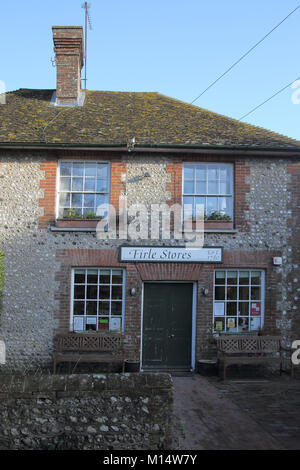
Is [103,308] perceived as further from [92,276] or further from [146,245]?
[146,245]

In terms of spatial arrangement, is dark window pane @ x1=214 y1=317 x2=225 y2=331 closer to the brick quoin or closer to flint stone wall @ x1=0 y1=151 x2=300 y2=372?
flint stone wall @ x1=0 y1=151 x2=300 y2=372

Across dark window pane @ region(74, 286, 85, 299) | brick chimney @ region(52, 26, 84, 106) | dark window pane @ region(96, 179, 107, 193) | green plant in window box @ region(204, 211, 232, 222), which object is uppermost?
brick chimney @ region(52, 26, 84, 106)

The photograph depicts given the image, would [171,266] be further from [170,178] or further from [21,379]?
[21,379]

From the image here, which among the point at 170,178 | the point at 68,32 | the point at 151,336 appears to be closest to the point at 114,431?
the point at 151,336

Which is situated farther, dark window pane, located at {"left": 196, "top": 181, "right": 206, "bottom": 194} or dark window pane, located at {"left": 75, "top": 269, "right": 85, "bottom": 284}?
dark window pane, located at {"left": 196, "top": 181, "right": 206, "bottom": 194}

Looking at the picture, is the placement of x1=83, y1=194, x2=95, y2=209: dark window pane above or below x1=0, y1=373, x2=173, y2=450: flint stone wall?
above

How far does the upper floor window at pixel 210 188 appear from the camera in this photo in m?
10.9

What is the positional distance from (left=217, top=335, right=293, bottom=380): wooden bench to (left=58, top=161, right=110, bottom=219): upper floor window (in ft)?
15.2

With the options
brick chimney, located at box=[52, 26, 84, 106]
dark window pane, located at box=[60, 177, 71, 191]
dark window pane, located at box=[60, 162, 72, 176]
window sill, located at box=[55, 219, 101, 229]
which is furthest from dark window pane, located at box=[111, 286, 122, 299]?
brick chimney, located at box=[52, 26, 84, 106]

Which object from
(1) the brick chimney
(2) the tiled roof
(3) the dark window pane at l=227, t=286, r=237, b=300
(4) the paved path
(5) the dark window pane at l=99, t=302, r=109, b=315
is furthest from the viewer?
(1) the brick chimney

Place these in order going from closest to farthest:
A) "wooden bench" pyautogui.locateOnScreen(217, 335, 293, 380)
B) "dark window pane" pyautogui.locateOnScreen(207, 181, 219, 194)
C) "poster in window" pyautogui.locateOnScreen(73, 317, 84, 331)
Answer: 1. "wooden bench" pyautogui.locateOnScreen(217, 335, 293, 380)
2. "poster in window" pyautogui.locateOnScreen(73, 317, 84, 331)
3. "dark window pane" pyautogui.locateOnScreen(207, 181, 219, 194)

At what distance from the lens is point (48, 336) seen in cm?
1026

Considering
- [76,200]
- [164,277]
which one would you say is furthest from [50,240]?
[164,277]

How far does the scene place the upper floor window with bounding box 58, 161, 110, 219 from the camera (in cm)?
1086
